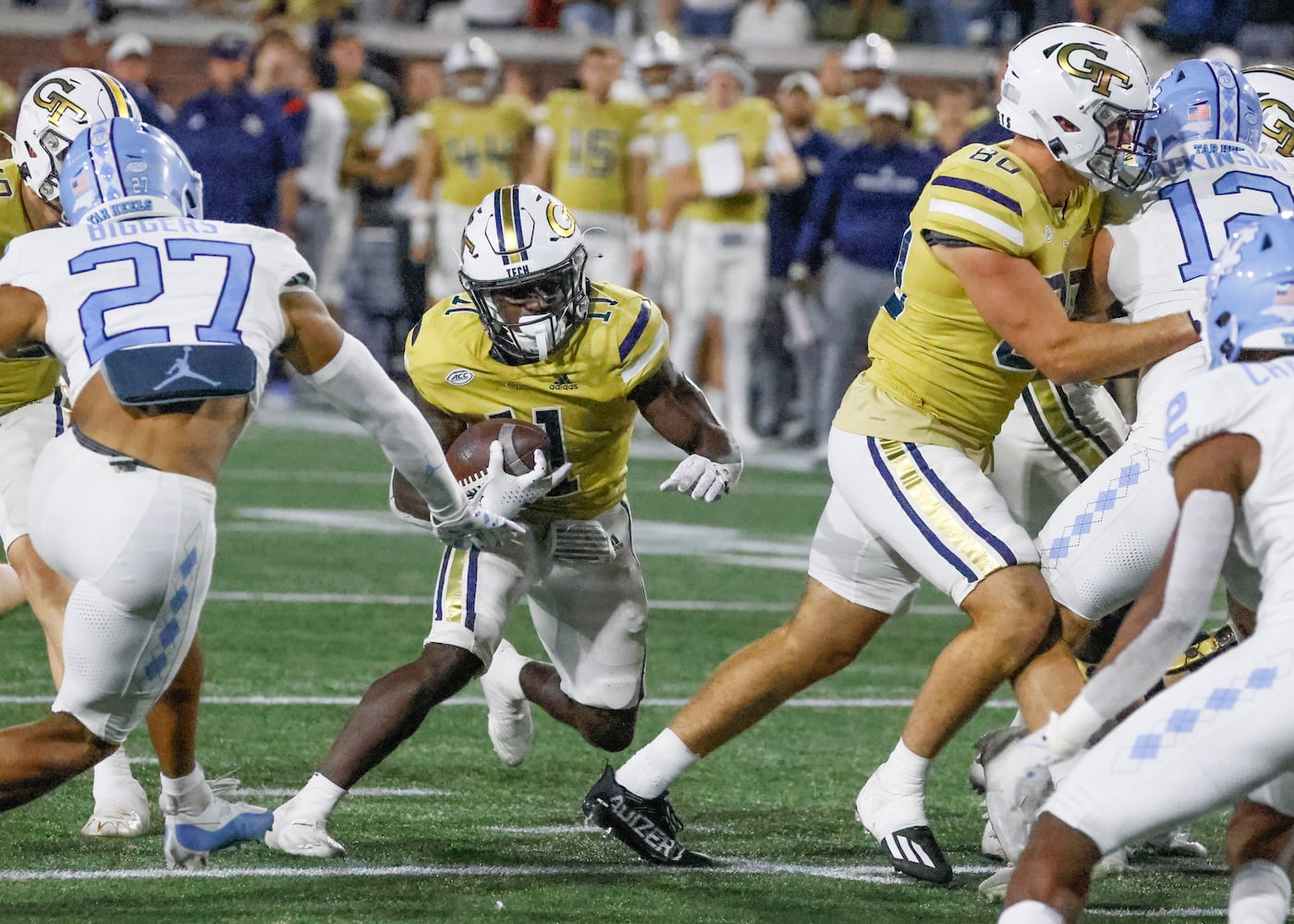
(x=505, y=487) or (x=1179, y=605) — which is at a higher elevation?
(x=1179, y=605)

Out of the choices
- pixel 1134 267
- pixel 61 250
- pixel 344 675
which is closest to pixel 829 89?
pixel 344 675

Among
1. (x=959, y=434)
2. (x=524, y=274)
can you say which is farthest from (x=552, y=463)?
(x=959, y=434)

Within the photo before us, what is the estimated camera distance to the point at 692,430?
468 centimetres

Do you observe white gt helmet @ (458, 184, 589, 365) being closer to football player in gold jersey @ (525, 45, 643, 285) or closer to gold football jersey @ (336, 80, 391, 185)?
football player in gold jersey @ (525, 45, 643, 285)

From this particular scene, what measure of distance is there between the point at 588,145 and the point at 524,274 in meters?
7.78

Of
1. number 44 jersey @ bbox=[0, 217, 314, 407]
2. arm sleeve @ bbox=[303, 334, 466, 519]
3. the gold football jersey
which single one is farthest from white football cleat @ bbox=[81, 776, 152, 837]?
the gold football jersey

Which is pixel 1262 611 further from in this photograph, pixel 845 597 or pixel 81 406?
pixel 81 406

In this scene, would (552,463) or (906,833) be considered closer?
(906,833)

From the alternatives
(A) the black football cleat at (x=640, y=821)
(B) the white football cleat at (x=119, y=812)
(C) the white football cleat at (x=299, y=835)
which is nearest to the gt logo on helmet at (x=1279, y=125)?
(A) the black football cleat at (x=640, y=821)

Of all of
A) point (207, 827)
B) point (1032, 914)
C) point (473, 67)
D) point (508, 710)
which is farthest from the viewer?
point (473, 67)

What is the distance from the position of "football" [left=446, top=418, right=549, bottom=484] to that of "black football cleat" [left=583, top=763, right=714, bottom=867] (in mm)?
719

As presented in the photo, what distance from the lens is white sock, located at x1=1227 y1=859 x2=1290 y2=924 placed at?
10.9 feet

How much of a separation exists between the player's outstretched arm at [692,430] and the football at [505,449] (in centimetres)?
31

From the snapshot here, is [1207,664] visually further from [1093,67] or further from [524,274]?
[524,274]
